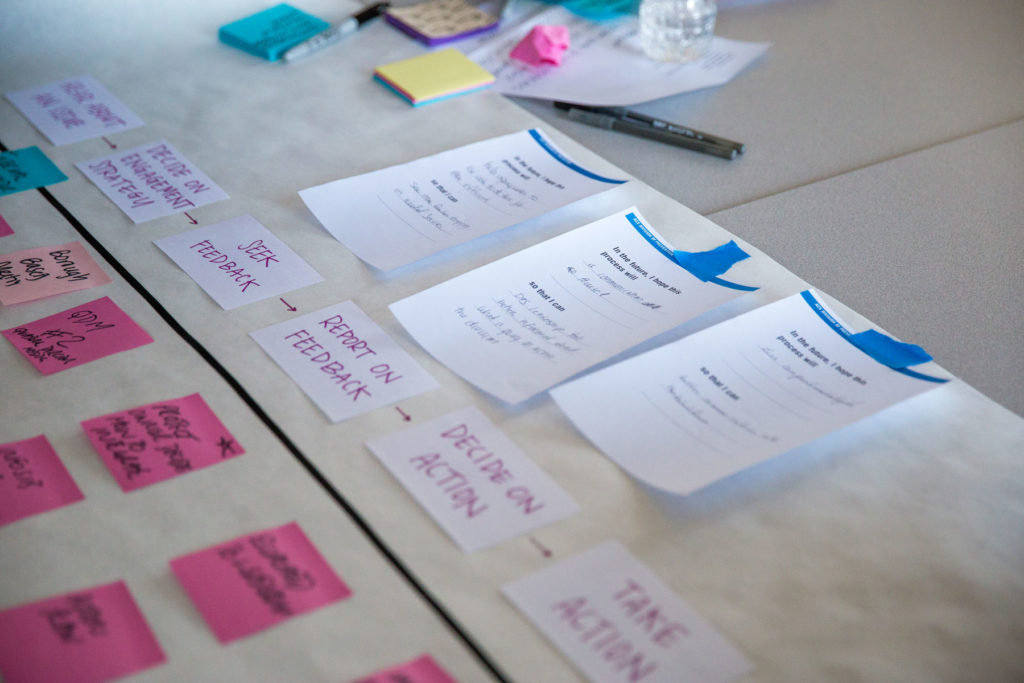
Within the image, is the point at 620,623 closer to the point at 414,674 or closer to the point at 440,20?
the point at 414,674

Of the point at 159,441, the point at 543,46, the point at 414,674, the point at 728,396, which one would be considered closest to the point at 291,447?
the point at 159,441

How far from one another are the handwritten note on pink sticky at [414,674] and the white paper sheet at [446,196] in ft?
1.36

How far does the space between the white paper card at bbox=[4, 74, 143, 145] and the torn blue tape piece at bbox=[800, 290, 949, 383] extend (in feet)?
2.67

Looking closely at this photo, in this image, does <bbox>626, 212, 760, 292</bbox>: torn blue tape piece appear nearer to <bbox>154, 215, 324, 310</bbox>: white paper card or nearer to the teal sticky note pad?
<bbox>154, 215, 324, 310</bbox>: white paper card

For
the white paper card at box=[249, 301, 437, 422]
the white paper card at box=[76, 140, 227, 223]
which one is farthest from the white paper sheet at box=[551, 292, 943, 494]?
the white paper card at box=[76, 140, 227, 223]

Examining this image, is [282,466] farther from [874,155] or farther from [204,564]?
[874,155]

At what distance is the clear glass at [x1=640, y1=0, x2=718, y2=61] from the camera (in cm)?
122

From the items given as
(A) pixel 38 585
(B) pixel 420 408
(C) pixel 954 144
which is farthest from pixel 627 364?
(C) pixel 954 144

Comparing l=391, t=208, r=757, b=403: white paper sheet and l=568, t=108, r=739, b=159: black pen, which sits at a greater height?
l=568, t=108, r=739, b=159: black pen

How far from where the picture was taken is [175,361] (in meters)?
0.74

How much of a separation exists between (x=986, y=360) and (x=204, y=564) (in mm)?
630

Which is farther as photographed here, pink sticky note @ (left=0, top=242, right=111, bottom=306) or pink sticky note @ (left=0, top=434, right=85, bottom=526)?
pink sticky note @ (left=0, top=242, right=111, bottom=306)

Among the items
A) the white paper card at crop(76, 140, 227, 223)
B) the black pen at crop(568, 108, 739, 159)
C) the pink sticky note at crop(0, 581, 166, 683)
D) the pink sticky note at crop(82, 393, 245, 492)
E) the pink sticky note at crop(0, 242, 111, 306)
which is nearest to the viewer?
the pink sticky note at crop(0, 581, 166, 683)

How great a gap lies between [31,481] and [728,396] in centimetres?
50
